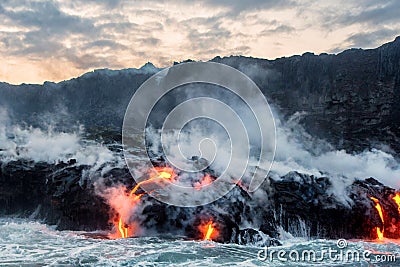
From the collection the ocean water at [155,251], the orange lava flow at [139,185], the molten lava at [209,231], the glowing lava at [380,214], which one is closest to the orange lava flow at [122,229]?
the orange lava flow at [139,185]

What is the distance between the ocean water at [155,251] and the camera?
31672 millimetres

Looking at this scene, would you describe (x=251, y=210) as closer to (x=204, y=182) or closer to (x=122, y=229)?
(x=204, y=182)

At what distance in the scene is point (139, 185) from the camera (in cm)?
4338

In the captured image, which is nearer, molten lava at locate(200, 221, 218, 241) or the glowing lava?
molten lava at locate(200, 221, 218, 241)

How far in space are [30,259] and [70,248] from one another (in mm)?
3763

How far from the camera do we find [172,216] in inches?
1590

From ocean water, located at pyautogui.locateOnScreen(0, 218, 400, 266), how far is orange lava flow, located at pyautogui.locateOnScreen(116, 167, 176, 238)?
1938mm

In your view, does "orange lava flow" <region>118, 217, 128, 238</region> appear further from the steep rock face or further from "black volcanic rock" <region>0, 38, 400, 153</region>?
the steep rock face

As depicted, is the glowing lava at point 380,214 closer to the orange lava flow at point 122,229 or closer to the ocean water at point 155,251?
the ocean water at point 155,251

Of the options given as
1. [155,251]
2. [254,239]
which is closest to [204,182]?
[254,239]

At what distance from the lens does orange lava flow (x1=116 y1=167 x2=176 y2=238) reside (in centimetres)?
4012

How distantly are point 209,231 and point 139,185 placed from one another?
900cm

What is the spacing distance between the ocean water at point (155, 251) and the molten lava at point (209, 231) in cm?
120

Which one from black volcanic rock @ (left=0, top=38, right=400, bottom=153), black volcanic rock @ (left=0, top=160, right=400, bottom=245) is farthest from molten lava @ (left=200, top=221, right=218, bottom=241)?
black volcanic rock @ (left=0, top=38, right=400, bottom=153)
